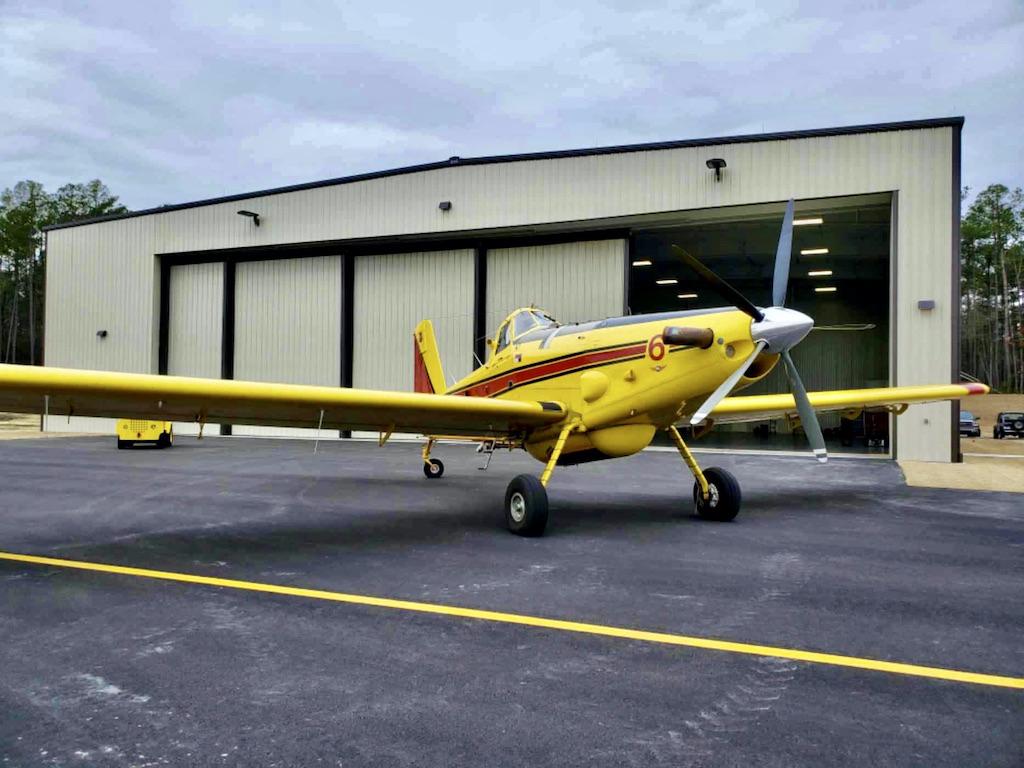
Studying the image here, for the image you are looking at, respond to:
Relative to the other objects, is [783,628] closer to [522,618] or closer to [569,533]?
[522,618]

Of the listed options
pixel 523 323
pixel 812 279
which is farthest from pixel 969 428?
pixel 523 323

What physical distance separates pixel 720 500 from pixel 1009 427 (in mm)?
33867

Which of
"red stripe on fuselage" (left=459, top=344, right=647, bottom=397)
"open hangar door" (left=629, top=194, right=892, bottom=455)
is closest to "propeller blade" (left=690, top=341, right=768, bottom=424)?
"red stripe on fuselage" (left=459, top=344, right=647, bottom=397)

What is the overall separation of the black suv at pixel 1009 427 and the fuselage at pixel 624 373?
110 feet

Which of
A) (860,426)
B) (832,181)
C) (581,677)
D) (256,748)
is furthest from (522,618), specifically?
(860,426)

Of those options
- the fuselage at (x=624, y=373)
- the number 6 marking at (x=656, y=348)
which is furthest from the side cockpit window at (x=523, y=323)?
the number 6 marking at (x=656, y=348)

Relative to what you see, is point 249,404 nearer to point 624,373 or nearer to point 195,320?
point 624,373

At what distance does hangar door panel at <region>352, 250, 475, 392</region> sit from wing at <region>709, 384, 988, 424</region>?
13659mm

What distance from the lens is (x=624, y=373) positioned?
7.71m

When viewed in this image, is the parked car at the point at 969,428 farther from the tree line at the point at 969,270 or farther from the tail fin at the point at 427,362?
the tree line at the point at 969,270

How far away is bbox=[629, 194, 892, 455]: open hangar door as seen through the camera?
20906mm

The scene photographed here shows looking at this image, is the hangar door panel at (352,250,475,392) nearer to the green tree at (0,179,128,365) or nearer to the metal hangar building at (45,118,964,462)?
the metal hangar building at (45,118,964,462)

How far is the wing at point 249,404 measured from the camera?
5562 millimetres

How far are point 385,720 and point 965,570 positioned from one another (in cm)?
561
